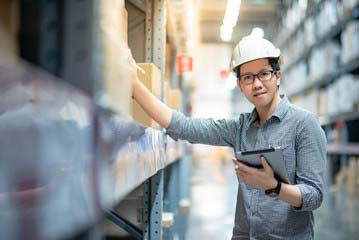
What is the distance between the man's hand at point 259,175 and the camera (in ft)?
5.41

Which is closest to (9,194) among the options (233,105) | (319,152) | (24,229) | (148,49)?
(24,229)

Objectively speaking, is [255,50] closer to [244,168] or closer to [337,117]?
[244,168]

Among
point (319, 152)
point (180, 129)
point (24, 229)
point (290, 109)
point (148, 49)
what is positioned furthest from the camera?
point (148, 49)

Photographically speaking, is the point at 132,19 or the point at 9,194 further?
the point at 132,19

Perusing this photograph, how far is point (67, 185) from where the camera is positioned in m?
0.67

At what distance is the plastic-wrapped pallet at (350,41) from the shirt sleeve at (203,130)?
3918 mm

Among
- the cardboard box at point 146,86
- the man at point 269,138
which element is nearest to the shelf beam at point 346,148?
the man at point 269,138

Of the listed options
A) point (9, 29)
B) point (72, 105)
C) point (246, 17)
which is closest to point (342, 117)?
point (72, 105)

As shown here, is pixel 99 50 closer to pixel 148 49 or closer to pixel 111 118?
pixel 111 118

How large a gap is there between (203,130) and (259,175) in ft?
1.92

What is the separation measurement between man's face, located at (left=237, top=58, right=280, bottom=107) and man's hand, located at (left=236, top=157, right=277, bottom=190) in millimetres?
420

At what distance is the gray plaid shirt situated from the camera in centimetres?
183

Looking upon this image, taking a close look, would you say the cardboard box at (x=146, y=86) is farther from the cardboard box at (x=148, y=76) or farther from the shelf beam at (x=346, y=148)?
the shelf beam at (x=346, y=148)

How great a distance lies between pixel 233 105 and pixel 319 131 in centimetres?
1569
